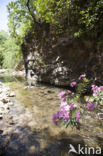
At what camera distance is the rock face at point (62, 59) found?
505cm

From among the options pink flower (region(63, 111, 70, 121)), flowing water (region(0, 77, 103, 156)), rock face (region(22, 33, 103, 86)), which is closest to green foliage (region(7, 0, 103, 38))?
rock face (region(22, 33, 103, 86))

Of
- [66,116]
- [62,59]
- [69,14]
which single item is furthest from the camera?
[62,59]

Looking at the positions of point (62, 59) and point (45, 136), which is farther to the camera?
point (62, 59)

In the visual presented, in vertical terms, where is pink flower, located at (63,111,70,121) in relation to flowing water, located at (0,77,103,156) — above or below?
above

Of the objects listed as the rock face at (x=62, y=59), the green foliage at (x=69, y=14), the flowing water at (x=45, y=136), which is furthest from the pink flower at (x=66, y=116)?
the green foliage at (x=69, y=14)

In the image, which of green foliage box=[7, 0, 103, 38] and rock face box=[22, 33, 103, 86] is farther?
rock face box=[22, 33, 103, 86]

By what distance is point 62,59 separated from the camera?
6531 millimetres

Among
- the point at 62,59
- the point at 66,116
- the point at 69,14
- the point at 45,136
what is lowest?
the point at 45,136

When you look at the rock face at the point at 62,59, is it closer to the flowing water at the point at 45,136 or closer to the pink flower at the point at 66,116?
the flowing water at the point at 45,136

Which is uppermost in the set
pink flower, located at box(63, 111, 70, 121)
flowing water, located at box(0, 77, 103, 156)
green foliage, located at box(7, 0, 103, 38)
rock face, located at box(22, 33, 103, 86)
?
green foliage, located at box(7, 0, 103, 38)

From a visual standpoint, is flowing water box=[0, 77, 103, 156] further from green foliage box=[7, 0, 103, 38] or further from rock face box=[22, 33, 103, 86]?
green foliage box=[7, 0, 103, 38]

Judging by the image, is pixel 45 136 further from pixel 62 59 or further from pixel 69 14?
pixel 69 14

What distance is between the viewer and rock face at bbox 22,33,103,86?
5051mm

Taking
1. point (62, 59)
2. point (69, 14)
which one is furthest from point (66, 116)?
point (69, 14)
